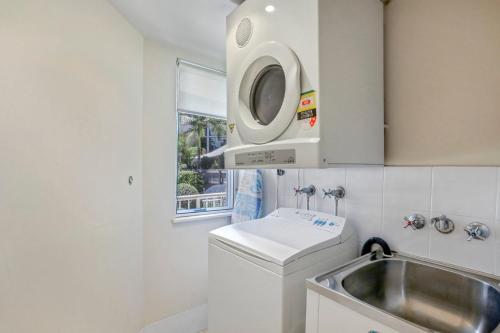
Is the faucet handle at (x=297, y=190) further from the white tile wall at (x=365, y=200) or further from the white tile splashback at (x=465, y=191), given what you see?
the white tile splashback at (x=465, y=191)

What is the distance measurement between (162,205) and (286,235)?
1.21 m

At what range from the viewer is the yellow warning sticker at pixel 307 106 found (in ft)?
3.69

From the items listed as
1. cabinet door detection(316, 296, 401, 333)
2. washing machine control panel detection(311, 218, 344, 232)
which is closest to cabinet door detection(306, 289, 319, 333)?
cabinet door detection(316, 296, 401, 333)

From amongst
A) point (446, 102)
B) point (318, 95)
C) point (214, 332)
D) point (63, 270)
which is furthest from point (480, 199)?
point (63, 270)

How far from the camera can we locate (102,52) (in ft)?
5.26

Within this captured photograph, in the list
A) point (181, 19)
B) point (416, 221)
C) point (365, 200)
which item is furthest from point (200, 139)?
point (416, 221)

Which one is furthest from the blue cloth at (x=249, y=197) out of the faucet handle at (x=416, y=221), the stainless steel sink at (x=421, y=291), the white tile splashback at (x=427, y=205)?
the faucet handle at (x=416, y=221)

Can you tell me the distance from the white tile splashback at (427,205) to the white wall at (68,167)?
1.53m

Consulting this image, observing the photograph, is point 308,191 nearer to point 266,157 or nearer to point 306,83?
point 266,157

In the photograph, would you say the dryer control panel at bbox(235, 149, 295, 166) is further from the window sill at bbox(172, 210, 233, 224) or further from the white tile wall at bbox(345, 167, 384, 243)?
the window sill at bbox(172, 210, 233, 224)

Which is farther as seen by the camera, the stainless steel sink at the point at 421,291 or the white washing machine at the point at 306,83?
the white washing machine at the point at 306,83

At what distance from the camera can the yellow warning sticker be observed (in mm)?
1126

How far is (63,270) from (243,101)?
1.40m

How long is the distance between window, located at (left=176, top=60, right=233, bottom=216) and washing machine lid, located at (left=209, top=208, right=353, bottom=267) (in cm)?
90
